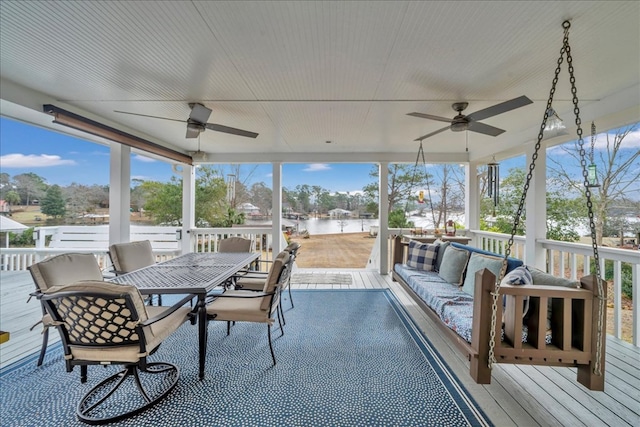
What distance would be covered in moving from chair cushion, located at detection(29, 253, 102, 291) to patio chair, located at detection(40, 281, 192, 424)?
67cm

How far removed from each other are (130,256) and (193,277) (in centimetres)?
127

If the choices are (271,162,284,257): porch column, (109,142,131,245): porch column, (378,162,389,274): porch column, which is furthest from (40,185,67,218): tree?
(378,162,389,274): porch column

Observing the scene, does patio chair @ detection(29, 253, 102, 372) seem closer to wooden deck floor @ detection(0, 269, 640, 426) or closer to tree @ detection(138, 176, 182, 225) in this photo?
wooden deck floor @ detection(0, 269, 640, 426)

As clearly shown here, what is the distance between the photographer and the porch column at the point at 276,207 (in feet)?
17.8

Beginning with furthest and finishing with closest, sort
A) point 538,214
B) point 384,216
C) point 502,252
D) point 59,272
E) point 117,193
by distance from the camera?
point 384,216
point 502,252
point 117,193
point 538,214
point 59,272

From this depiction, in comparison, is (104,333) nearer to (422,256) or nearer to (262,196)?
(422,256)

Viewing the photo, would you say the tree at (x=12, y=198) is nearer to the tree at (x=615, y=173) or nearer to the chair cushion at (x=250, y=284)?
the chair cushion at (x=250, y=284)

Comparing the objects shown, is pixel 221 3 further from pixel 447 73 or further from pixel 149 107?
pixel 149 107

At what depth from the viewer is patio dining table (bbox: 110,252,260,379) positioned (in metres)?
2.07

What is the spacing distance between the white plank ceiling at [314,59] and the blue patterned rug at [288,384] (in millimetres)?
2499

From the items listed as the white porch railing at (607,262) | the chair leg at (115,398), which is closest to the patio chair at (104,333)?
the chair leg at (115,398)

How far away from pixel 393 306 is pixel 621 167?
3156 millimetres

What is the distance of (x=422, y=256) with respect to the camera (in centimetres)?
387

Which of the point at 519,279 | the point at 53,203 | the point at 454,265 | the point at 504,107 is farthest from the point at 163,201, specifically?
the point at 519,279
